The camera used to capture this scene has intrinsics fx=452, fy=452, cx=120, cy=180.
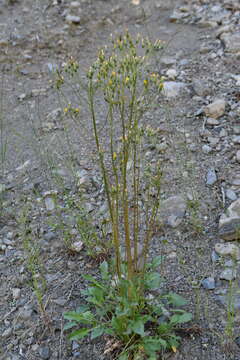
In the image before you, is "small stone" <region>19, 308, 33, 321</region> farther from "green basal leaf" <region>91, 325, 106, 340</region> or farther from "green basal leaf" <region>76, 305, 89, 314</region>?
"green basal leaf" <region>91, 325, 106, 340</region>

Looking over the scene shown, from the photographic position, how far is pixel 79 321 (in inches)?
92.9

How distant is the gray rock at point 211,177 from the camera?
3225 mm

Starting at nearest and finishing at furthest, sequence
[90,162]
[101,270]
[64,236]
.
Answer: [101,270] < [64,236] < [90,162]

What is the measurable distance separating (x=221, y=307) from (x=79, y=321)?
0.76 m

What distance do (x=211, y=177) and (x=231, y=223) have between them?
1.70 ft

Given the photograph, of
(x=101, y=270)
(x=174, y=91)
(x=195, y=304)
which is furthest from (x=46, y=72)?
(x=195, y=304)

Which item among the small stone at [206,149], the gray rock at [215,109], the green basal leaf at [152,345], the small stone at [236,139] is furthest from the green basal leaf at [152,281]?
the gray rock at [215,109]

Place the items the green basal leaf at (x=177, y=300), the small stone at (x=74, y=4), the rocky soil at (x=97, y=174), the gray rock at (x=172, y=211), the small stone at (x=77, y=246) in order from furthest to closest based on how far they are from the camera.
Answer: the small stone at (x=74, y=4) < the gray rock at (x=172, y=211) < the small stone at (x=77, y=246) < the rocky soil at (x=97, y=174) < the green basal leaf at (x=177, y=300)

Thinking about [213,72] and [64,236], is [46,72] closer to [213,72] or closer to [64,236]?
[213,72]

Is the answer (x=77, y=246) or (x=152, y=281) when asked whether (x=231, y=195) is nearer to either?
(x=152, y=281)

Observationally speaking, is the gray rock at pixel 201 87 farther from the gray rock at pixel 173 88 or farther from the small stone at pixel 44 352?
the small stone at pixel 44 352

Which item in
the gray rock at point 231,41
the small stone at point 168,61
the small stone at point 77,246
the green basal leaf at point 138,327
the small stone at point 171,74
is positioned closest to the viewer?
the green basal leaf at point 138,327

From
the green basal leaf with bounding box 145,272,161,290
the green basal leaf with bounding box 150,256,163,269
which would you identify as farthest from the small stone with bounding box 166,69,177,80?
the green basal leaf with bounding box 145,272,161,290

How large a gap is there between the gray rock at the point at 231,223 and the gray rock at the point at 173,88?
1.55 meters
